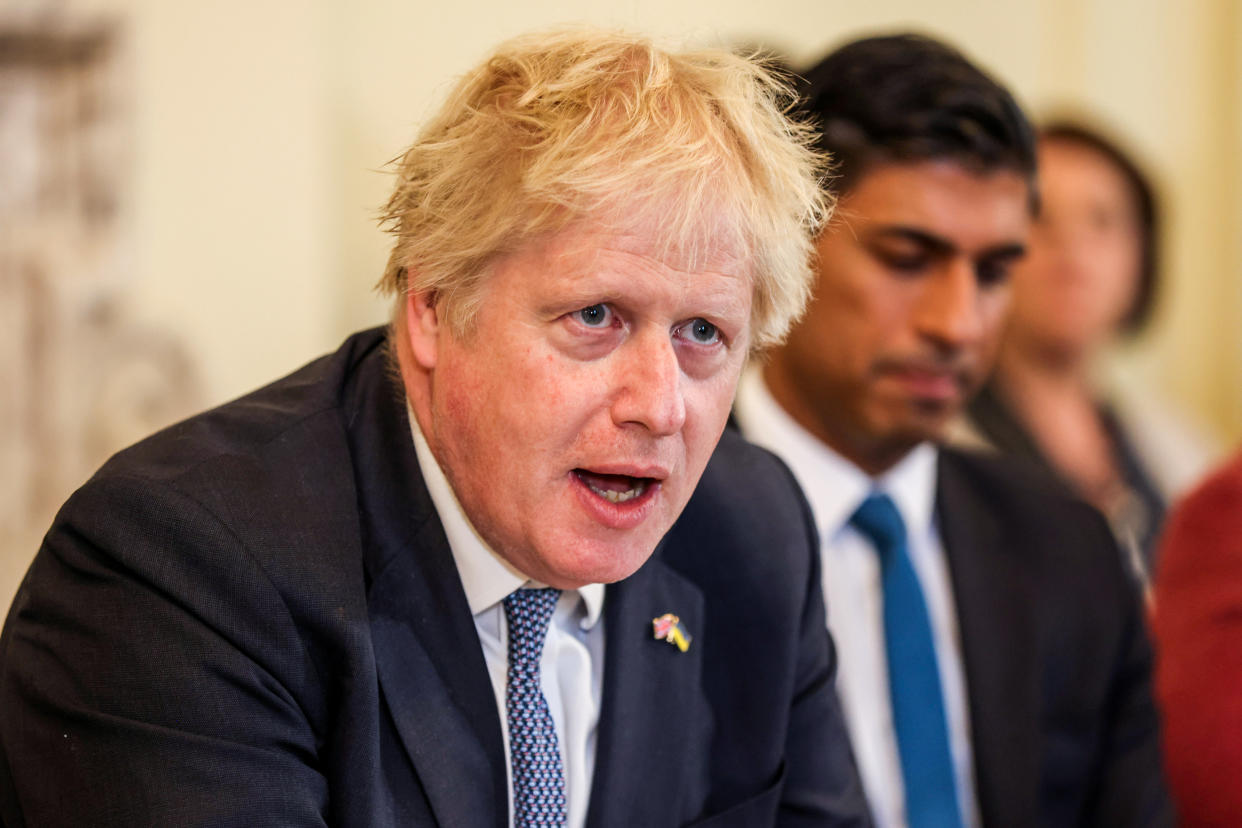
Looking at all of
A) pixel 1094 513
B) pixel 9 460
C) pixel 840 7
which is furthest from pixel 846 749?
pixel 840 7

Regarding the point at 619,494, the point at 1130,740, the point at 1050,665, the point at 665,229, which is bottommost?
the point at 1130,740

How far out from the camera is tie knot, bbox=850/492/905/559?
1.87 metres

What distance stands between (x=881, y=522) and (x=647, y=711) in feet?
2.18

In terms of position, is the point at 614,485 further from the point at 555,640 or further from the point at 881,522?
the point at 881,522

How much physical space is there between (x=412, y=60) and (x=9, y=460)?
116 centimetres

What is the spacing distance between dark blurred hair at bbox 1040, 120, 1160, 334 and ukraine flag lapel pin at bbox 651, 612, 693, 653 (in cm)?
277

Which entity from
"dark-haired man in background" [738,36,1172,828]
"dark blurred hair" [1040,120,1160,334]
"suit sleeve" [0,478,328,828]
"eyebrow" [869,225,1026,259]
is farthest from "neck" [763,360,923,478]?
"dark blurred hair" [1040,120,1160,334]

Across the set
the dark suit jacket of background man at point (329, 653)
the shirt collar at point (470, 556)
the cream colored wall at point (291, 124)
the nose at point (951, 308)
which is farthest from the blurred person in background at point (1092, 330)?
the shirt collar at point (470, 556)

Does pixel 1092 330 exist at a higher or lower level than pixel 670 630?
lower

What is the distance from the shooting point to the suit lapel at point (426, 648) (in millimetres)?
1182

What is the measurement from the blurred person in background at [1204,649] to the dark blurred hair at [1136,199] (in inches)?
76.3

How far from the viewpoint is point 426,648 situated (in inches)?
47.9

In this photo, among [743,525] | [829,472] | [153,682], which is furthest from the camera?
[829,472]

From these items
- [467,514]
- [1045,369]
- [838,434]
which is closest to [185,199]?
[838,434]
